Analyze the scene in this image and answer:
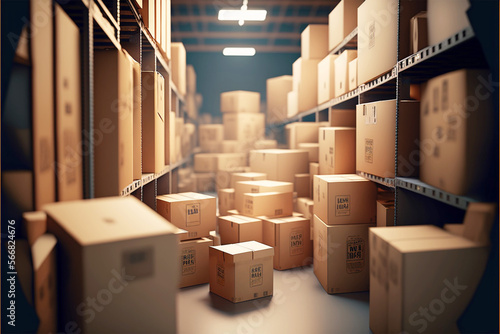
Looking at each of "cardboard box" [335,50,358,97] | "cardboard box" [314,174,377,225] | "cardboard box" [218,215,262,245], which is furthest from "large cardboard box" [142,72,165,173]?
"cardboard box" [335,50,358,97]

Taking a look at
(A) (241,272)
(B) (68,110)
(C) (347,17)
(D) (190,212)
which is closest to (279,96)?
(C) (347,17)

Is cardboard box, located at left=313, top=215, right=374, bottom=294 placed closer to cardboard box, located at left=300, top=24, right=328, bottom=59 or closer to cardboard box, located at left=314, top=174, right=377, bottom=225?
cardboard box, located at left=314, top=174, right=377, bottom=225

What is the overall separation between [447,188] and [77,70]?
178cm

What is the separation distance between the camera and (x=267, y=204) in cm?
385

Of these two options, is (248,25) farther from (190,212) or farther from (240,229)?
(190,212)

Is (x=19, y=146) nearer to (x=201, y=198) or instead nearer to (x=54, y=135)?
(x=54, y=135)

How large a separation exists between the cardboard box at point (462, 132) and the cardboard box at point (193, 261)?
→ 195 centimetres

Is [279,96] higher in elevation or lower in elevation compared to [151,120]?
higher

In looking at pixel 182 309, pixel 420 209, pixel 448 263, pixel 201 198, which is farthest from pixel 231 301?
pixel 448 263

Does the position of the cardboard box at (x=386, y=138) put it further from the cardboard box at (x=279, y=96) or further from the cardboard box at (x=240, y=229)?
the cardboard box at (x=279, y=96)

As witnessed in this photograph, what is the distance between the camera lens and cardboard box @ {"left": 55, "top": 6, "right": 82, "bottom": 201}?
1.40m

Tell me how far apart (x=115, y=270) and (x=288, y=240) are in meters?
2.56

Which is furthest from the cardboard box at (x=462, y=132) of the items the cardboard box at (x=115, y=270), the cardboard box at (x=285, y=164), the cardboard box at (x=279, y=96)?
the cardboard box at (x=279, y=96)

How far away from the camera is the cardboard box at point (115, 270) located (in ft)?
3.95
